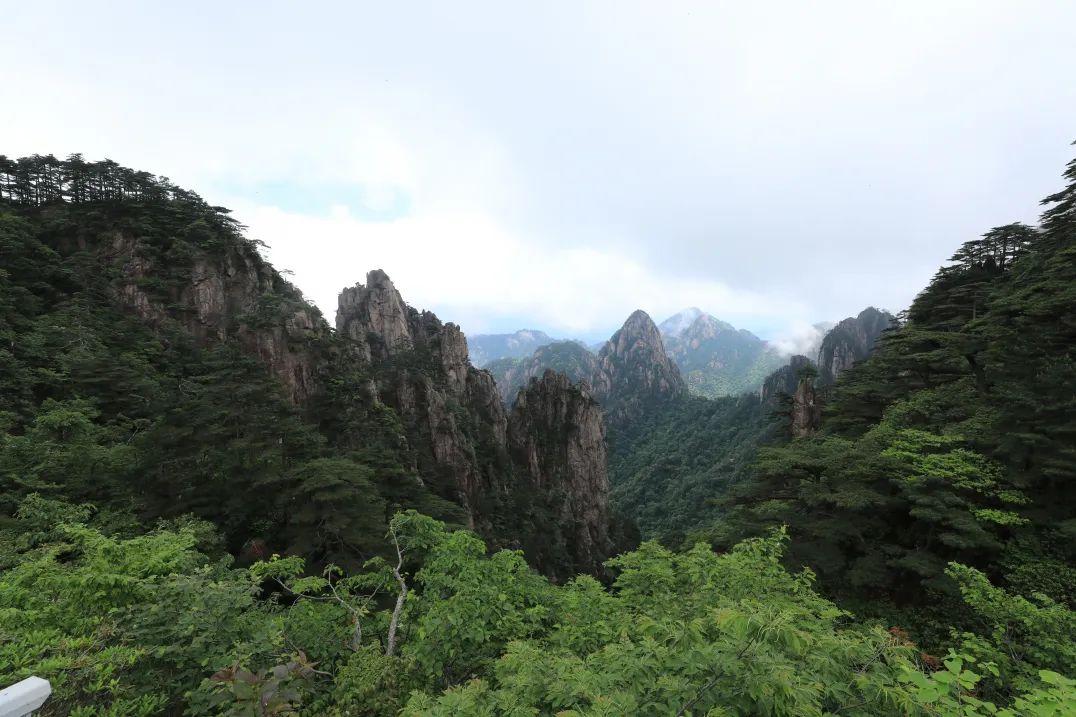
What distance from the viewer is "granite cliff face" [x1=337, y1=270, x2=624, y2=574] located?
Result: 4540 centimetres

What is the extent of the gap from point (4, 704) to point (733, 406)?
458ft

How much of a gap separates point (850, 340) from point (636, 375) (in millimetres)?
82752

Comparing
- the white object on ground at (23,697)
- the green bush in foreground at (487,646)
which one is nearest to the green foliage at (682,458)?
the green bush in foreground at (487,646)

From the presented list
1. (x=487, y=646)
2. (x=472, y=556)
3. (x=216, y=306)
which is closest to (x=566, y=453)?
(x=216, y=306)

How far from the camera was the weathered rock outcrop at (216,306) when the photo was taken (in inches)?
1272

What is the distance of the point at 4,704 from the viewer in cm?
307

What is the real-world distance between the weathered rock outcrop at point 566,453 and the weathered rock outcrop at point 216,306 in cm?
3420

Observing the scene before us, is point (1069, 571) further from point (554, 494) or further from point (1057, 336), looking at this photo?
point (554, 494)

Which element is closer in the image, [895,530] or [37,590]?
[37,590]

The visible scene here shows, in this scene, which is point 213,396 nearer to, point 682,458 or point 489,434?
point 489,434

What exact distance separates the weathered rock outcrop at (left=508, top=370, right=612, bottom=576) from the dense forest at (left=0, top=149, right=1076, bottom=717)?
33.9m

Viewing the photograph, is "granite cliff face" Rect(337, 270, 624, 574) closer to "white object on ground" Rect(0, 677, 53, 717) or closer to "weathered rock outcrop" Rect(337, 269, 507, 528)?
"weathered rock outcrop" Rect(337, 269, 507, 528)

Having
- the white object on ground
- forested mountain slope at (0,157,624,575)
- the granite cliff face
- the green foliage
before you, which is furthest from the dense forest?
the green foliage

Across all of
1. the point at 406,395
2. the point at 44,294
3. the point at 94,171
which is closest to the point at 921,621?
the point at 406,395
